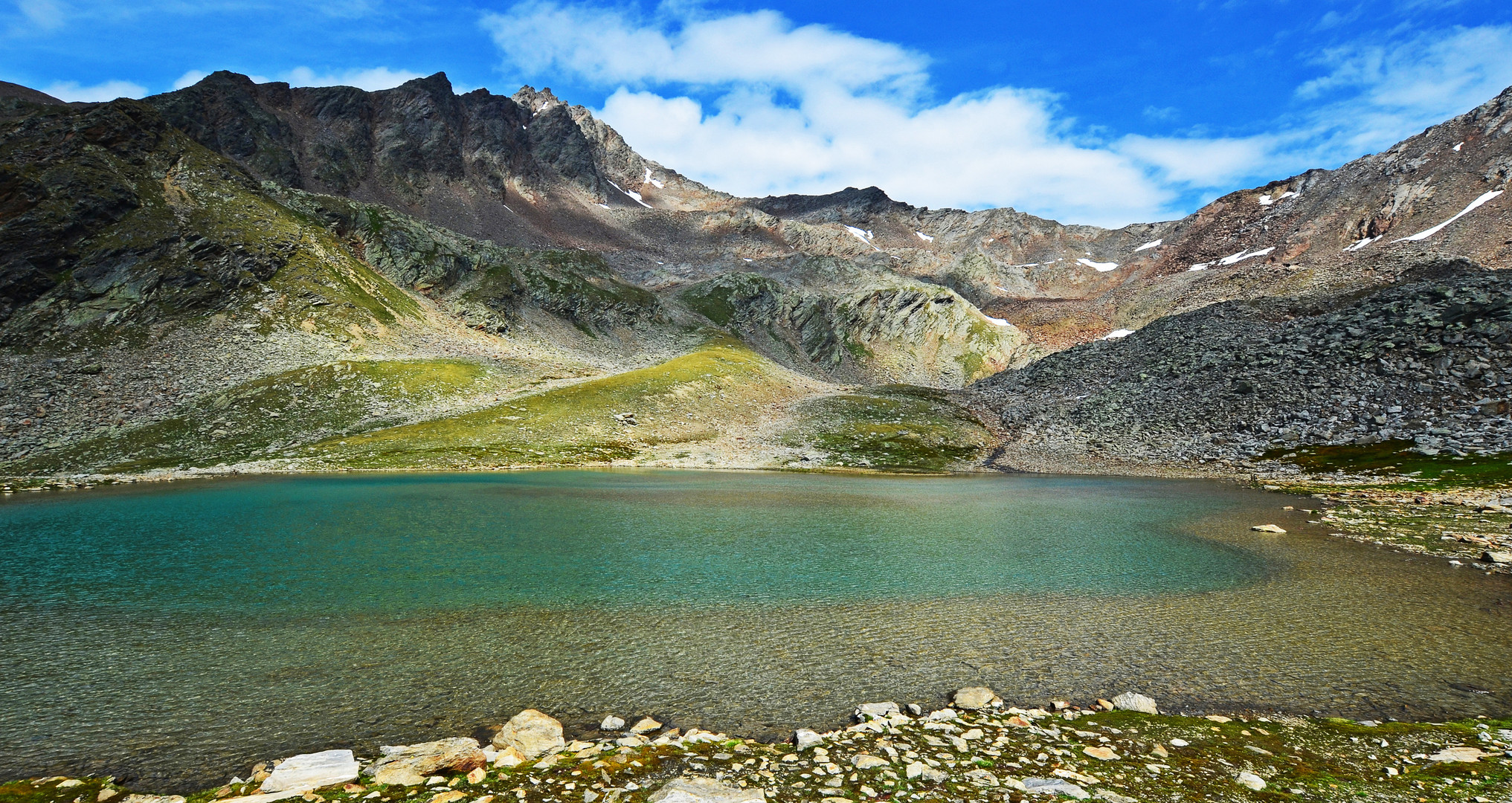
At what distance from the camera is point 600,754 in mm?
10297

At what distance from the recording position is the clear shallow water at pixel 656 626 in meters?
12.5

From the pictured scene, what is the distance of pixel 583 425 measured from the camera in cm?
8450

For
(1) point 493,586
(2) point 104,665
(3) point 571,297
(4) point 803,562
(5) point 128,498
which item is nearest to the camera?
(2) point 104,665

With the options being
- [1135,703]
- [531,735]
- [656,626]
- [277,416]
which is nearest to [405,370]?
[277,416]

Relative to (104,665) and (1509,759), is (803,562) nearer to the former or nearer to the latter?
(1509,759)

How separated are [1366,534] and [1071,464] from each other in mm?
45537

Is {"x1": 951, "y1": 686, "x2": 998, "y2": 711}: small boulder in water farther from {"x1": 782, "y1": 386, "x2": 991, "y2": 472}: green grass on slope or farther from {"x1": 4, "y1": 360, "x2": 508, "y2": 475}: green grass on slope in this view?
{"x1": 4, "y1": 360, "x2": 508, "y2": 475}: green grass on slope

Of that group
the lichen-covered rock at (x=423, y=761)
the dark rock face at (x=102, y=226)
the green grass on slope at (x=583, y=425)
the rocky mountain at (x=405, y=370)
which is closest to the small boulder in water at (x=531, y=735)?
the lichen-covered rock at (x=423, y=761)

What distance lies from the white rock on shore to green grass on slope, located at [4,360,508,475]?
7429 cm

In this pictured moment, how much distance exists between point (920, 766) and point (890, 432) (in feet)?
277

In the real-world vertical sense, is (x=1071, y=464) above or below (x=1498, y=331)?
below

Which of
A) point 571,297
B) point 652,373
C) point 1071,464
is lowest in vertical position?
point 1071,464

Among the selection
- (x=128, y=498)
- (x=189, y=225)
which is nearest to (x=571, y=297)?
(x=189, y=225)

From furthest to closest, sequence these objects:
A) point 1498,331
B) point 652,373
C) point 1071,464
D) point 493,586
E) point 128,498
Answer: point 652,373
point 1071,464
point 1498,331
point 128,498
point 493,586
